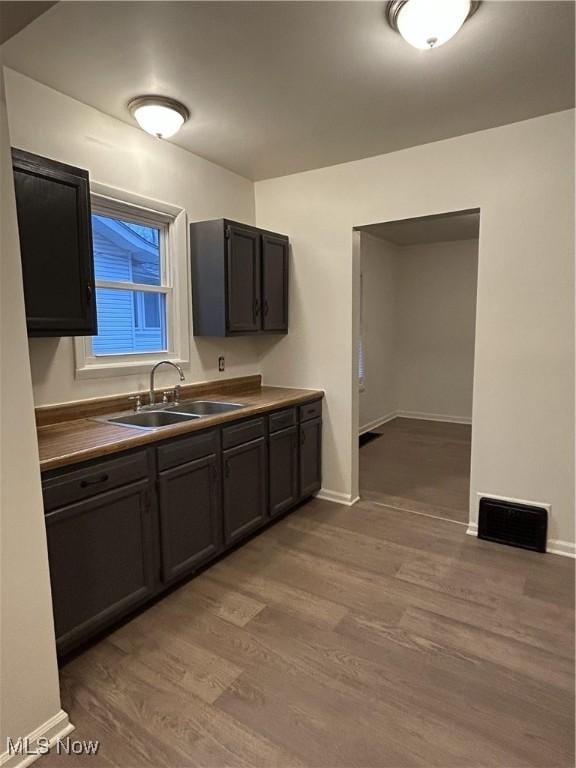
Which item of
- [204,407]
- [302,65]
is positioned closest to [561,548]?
[204,407]

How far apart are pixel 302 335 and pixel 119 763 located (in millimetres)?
2905

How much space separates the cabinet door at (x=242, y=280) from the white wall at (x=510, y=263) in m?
0.64

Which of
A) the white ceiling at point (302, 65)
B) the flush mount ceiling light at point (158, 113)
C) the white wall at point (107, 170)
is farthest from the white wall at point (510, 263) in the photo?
the flush mount ceiling light at point (158, 113)

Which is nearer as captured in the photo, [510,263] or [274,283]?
[510,263]

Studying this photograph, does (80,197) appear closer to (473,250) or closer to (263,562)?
(263,562)

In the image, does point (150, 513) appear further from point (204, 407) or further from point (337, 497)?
point (337, 497)

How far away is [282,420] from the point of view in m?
3.23

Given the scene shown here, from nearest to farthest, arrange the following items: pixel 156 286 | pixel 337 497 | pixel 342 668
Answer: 1. pixel 342 668
2. pixel 156 286
3. pixel 337 497

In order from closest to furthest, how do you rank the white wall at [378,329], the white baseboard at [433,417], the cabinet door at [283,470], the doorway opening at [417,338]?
→ the cabinet door at [283,470] < the doorway opening at [417,338] < the white wall at [378,329] < the white baseboard at [433,417]

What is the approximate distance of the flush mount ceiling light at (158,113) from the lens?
7.92 ft

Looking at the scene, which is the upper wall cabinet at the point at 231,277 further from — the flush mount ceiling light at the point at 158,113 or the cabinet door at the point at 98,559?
the cabinet door at the point at 98,559

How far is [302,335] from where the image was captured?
3.79m

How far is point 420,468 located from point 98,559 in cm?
332

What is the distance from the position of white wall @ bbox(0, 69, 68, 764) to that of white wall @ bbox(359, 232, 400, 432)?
4.79 meters
